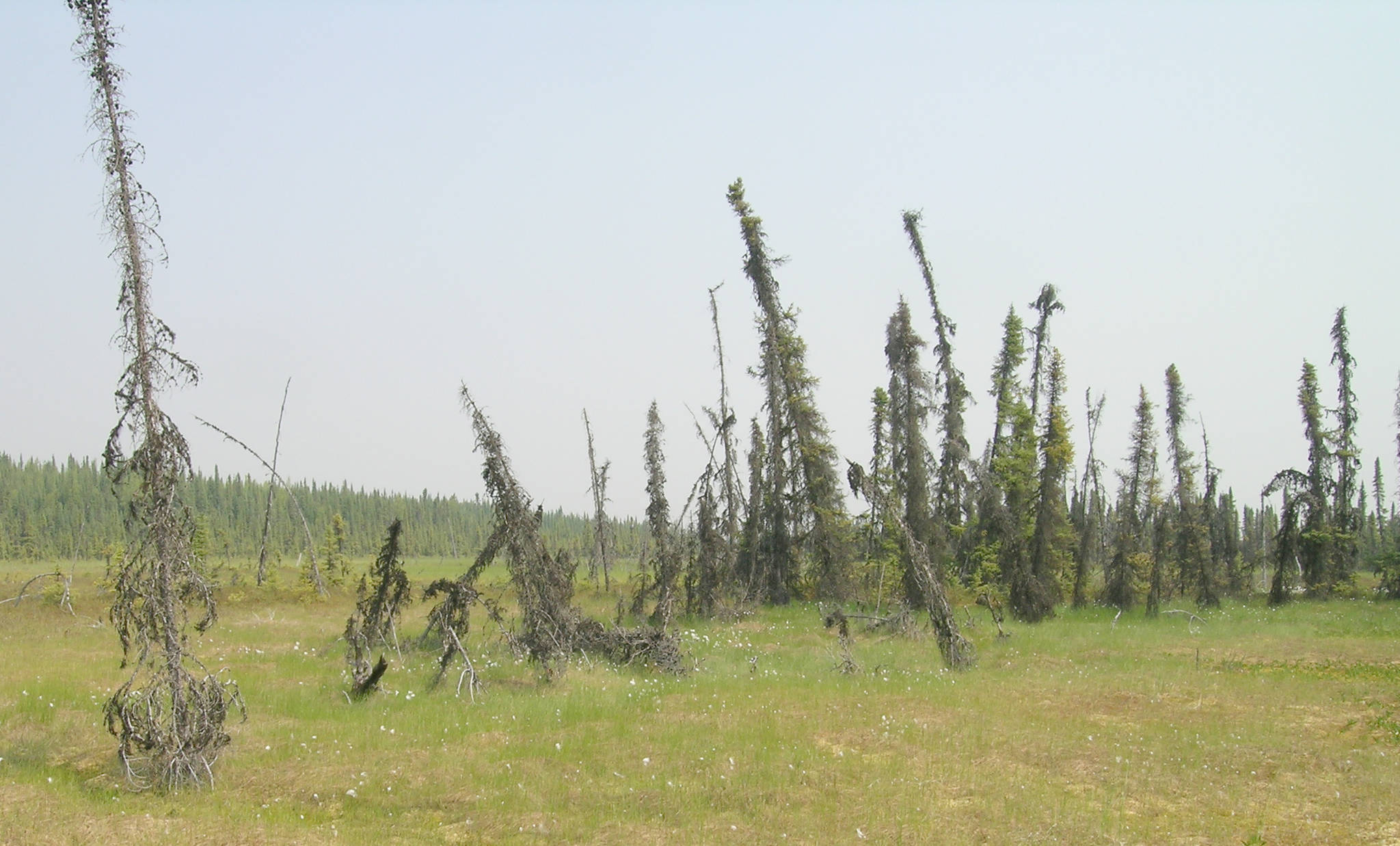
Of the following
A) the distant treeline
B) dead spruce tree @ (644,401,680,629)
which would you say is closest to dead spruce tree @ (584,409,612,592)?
dead spruce tree @ (644,401,680,629)

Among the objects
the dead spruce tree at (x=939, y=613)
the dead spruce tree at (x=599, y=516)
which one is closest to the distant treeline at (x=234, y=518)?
the dead spruce tree at (x=599, y=516)

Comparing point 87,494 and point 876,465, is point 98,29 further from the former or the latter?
point 87,494

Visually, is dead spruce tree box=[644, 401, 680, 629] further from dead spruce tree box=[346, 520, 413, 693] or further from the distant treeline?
the distant treeline

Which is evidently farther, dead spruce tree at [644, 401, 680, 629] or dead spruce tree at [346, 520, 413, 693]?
dead spruce tree at [644, 401, 680, 629]

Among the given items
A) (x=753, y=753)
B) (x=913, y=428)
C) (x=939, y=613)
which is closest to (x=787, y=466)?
(x=913, y=428)

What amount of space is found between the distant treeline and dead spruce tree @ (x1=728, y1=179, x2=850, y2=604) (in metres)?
58.7

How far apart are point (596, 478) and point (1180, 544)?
29.0 meters

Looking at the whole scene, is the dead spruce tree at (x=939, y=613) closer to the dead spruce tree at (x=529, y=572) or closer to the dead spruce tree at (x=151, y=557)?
the dead spruce tree at (x=529, y=572)

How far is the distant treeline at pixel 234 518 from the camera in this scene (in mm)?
104188

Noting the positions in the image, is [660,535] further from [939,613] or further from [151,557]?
[151,557]

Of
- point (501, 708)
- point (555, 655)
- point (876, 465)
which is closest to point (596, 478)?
point (876, 465)

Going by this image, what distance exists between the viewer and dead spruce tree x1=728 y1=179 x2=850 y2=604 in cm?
3131

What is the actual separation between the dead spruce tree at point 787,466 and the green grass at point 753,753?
10823mm

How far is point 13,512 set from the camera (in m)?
110
